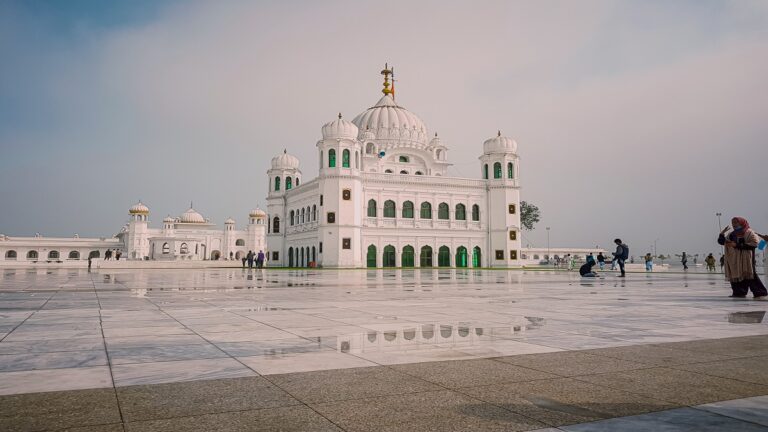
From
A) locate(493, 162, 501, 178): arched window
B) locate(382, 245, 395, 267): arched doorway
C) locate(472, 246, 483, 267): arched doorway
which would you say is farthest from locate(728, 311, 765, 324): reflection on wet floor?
locate(493, 162, 501, 178): arched window

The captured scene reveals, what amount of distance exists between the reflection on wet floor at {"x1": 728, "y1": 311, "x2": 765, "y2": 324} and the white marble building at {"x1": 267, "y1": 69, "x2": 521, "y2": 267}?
42.0 metres

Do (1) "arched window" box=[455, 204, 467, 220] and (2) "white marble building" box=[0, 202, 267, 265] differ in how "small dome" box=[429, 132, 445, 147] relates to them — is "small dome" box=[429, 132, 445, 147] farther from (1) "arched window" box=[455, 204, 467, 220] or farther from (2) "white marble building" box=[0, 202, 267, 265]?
(2) "white marble building" box=[0, 202, 267, 265]

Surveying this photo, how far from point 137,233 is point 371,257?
6282 cm

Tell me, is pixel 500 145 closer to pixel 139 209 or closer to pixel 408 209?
pixel 408 209

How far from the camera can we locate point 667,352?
16.1ft

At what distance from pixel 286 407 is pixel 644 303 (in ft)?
29.0

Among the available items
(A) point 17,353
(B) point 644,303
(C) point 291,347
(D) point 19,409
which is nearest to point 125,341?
(A) point 17,353

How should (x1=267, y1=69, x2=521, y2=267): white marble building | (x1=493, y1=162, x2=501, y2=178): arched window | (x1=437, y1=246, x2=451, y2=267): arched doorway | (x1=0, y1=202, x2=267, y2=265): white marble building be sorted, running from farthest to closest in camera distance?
1. (x1=0, y1=202, x2=267, y2=265): white marble building
2. (x1=493, y1=162, x2=501, y2=178): arched window
3. (x1=437, y1=246, x2=451, y2=267): arched doorway
4. (x1=267, y1=69, x2=521, y2=267): white marble building

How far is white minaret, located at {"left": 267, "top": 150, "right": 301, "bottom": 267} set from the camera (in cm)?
6131

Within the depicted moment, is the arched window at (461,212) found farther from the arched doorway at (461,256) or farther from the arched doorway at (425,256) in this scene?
the arched doorway at (425,256)

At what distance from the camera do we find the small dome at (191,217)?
107375 mm

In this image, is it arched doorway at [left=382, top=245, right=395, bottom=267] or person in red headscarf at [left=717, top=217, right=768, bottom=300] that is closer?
person in red headscarf at [left=717, top=217, right=768, bottom=300]

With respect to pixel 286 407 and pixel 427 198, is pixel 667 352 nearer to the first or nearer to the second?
pixel 286 407

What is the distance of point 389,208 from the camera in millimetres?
54312
